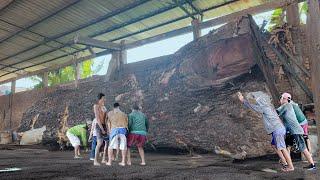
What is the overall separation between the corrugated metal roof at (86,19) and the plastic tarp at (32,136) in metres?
4.32

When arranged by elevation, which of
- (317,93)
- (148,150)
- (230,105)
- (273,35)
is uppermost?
(273,35)

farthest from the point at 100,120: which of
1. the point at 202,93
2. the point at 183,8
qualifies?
the point at 183,8

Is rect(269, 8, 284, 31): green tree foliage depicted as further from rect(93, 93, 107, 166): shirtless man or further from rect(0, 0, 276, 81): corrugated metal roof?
rect(93, 93, 107, 166): shirtless man

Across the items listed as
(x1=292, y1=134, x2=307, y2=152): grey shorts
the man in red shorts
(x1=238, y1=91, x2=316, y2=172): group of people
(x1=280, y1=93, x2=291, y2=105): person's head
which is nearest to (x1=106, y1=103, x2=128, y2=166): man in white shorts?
the man in red shorts

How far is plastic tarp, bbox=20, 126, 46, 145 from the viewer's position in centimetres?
1366

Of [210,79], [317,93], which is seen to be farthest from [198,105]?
[317,93]

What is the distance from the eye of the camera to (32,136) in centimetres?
1388

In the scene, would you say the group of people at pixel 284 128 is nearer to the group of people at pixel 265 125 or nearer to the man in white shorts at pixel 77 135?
the group of people at pixel 265 125

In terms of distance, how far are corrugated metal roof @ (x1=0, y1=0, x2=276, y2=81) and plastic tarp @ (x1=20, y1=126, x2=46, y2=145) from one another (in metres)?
4.32

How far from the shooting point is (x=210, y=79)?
9.31m

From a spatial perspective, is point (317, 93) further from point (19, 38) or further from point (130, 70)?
point (19, 38)

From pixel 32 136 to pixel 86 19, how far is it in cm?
606

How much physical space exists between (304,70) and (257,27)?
5.88 ft

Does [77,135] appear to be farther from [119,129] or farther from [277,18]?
[277,18]
